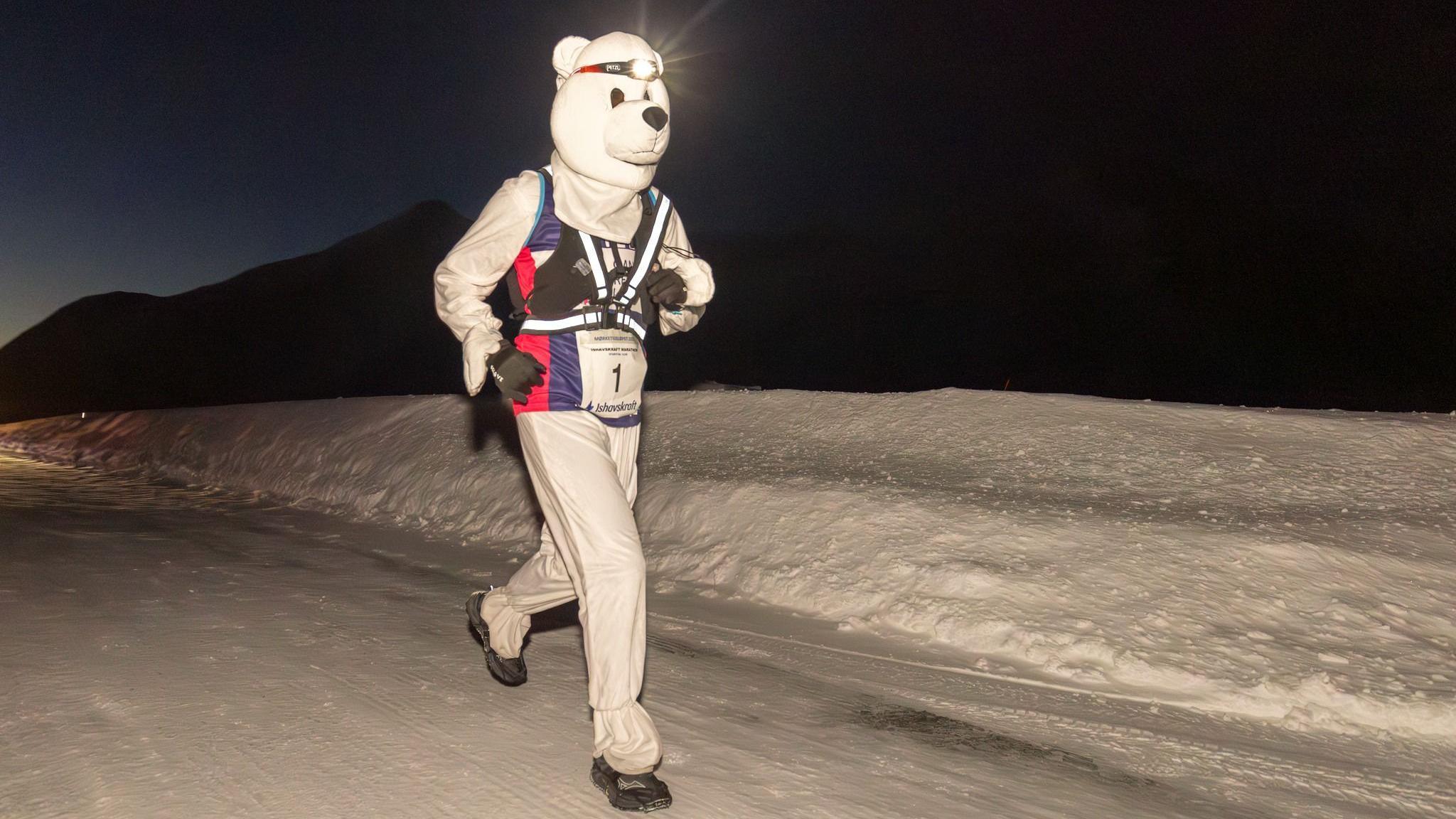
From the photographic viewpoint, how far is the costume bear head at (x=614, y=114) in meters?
3.62

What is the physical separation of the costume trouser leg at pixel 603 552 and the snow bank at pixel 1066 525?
2657 millimetres

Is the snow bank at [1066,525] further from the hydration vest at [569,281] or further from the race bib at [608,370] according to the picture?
the hydration vest at [569,281]

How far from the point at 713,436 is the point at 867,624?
176 inches

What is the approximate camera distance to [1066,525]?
6.65 metres

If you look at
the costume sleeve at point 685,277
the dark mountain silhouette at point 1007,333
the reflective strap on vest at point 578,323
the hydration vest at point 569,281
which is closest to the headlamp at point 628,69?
the hydration vest at point 569,281

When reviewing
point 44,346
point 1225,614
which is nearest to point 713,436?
point 1225,614

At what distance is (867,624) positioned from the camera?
6070 mm

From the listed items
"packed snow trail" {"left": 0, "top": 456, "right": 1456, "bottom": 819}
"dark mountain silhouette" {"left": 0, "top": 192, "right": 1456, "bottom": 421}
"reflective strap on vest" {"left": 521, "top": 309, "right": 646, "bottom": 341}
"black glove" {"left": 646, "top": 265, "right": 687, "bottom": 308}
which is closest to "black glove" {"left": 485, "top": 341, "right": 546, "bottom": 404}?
"reflective strap on vest" {"left": 521, "top": 309, "right": 646, "bottom": 341}

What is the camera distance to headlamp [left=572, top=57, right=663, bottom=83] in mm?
3680

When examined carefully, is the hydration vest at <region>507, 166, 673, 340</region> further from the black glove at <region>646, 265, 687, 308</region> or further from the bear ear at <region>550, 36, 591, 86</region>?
the bear ear at <region>550, 36, 591, 86</region>

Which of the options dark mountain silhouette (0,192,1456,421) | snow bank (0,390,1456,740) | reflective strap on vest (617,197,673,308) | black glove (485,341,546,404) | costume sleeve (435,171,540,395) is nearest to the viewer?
black glove (485,341,546,404)

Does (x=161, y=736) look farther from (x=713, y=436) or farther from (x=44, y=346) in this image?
(x=44, y=346)

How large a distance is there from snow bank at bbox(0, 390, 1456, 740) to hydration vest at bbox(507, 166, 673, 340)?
2.95m

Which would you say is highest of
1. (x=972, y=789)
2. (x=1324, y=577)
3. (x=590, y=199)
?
(x=590, y=199)
